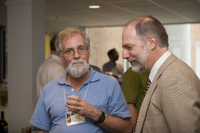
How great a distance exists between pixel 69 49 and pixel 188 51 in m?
8.43

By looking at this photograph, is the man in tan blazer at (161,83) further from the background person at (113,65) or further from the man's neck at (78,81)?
the background person at (113,65)

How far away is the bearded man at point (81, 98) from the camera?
1923 millimetres

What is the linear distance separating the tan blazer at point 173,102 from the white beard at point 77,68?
2.19ft

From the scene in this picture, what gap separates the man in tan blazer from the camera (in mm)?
1304

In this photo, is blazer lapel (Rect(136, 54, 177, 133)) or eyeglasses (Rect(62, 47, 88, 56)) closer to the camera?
blazer lapel (Rect(136, 54, 177, 133))

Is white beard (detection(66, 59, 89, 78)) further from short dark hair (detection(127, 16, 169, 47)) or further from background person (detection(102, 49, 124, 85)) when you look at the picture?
background person (detection(102, 49, 124, 85))

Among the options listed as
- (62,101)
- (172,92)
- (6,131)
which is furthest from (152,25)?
(6,131)

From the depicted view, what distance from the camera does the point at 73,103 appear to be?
1.74 meters

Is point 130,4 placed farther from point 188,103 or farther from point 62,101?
point 188,103

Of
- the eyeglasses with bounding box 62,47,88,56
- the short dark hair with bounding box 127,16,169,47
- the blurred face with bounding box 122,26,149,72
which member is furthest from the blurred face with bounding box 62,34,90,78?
the short dark hair with bounding box 127,16,169,47

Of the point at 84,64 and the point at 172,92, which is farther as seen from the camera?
the point at 84,64

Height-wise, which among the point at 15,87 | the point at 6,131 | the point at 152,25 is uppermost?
the point at 152,25

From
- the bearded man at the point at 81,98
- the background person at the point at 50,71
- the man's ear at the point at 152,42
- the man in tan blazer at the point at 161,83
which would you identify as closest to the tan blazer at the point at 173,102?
the man in tan blazer at the point at 161,83

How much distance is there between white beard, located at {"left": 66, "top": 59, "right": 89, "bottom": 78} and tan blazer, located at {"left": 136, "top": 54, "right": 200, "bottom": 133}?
0.67 metres
